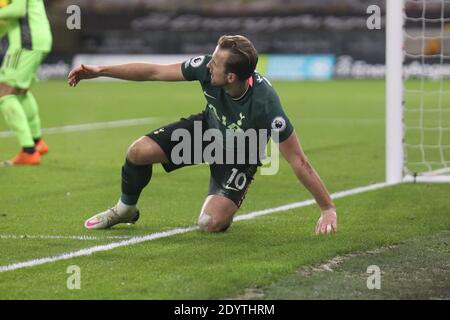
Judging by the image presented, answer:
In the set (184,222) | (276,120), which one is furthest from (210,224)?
(276,120)

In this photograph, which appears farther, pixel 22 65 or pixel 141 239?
pixel 22 65

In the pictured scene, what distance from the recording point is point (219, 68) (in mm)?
6531

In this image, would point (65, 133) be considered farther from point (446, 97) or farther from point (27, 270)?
point (27, 270)

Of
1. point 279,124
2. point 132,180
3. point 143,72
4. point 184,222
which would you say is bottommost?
point 184,222

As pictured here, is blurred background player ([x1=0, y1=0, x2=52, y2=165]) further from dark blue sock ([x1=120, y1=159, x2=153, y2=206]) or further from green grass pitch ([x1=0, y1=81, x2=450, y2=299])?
dark blue sock ([x1=120, y1=159, x2=153, y2=206])

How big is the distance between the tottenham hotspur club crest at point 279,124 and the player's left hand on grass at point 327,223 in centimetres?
67

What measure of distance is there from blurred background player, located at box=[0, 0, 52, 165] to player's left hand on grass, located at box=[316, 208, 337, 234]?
16.7 feet

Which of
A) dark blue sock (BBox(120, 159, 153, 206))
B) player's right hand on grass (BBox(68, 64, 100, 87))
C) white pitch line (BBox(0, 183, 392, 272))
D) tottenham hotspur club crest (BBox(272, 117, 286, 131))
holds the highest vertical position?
player's right hand on grass (BBox(68, 64, 100, 87))

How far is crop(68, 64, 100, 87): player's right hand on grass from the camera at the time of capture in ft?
21.7

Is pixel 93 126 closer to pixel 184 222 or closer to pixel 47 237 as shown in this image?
pixel 184 222

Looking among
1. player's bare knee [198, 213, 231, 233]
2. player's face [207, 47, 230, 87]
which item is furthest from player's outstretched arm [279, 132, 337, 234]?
player's bare knee [198, 213, 231, 233]

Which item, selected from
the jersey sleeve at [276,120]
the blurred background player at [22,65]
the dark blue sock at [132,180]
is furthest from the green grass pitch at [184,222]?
the jersey sleeve at [276,120]

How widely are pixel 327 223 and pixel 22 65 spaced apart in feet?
18.2
